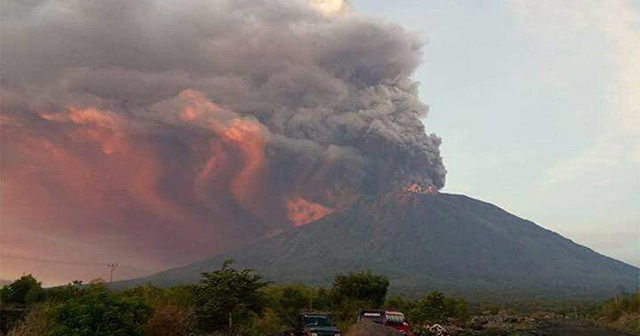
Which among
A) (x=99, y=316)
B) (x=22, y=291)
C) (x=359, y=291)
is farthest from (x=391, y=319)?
(x=359, y=291)

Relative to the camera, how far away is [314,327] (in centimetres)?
2819

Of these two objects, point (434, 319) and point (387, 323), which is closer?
point (387, 323)

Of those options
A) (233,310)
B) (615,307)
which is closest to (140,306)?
(233,310)

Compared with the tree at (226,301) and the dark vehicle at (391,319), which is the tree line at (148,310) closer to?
the tree at (226,301)

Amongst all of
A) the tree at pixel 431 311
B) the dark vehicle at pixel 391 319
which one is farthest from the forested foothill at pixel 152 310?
the dark vehicle at pixel 391 319

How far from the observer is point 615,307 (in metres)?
72.2

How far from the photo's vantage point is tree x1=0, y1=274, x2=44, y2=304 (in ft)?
129

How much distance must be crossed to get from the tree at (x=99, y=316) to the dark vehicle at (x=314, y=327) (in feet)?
28.6

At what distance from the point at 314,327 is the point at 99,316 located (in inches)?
437

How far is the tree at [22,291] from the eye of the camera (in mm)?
39469

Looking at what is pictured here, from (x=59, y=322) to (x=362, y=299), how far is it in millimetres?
45075

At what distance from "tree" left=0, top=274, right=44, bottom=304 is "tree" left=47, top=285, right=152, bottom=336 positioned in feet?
70.4

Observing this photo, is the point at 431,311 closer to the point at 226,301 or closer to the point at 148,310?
the point at 226,301

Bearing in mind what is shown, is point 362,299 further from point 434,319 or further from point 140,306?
point 140,306
